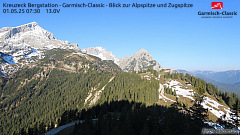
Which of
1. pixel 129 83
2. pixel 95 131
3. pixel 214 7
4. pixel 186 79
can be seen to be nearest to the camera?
pixel 95 131

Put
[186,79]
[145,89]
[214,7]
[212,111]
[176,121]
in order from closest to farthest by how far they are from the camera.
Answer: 1. [176,121]
2. [214,7]
3. [212,111]
4. [145,89]
5. [186,79]

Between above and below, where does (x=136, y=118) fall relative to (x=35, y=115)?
above

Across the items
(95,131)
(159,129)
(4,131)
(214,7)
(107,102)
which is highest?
(214,7)

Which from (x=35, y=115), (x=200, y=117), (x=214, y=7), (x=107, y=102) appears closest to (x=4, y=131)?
(x=35, y=115)

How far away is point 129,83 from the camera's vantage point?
162m

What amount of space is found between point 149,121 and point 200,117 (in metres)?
17.8

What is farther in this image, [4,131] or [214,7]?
[4,131]

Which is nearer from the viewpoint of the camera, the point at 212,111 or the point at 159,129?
the point at 159,129

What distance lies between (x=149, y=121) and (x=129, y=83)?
110m

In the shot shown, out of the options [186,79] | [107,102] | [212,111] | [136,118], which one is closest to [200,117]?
[136,118]

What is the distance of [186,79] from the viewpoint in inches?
7485

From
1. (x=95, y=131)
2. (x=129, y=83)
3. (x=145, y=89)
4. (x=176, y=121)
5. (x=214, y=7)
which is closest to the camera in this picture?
(x=176, y=121)

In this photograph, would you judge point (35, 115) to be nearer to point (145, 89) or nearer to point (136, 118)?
point (145, 89)

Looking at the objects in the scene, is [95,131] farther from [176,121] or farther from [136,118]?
A: [176,121]
